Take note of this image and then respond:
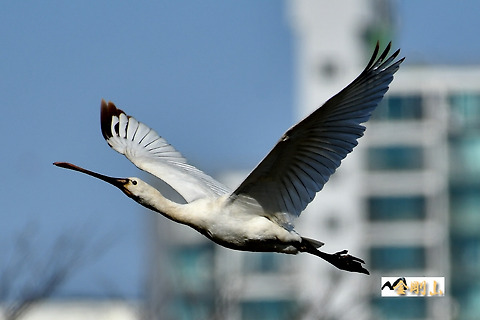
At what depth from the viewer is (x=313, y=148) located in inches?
495

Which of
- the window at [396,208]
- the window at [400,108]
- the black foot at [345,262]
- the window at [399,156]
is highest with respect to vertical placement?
the window at [400,108]

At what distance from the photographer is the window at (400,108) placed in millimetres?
57594

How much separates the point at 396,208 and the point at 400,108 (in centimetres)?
443

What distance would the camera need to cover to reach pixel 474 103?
58.2 meters

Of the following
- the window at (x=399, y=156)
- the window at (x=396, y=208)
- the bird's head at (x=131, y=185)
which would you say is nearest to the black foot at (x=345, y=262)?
the bird's head at (x=131, y=185)

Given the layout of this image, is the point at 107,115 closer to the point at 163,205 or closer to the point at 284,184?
the point at 163,205

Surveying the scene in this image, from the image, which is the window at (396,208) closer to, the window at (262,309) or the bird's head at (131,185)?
the window at (262,309)

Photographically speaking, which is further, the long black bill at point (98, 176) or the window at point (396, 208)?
the window at point (396, 208)

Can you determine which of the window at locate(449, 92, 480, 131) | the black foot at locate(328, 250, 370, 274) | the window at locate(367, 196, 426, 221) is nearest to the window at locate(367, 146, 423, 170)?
the window at locate(367, 196, 426, 221)

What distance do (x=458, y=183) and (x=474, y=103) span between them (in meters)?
3.08

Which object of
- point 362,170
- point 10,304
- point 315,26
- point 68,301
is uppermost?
point 315,26

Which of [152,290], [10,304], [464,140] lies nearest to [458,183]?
[464,140]

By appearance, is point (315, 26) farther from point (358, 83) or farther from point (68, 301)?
point (358, 83)

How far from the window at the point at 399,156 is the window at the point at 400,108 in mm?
1350
